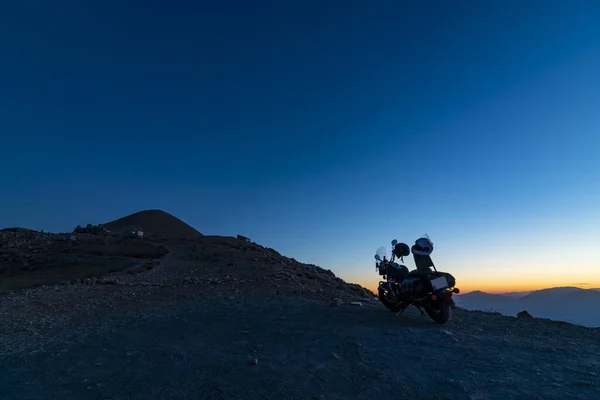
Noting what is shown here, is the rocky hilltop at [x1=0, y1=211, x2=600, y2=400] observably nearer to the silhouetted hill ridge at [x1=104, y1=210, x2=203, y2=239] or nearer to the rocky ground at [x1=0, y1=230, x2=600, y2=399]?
the rocky ground at [x1=0, y1=230, x2=600, y2=399]

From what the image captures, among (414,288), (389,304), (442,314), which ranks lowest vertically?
(442,314)

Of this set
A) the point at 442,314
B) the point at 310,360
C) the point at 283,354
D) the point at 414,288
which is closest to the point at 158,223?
the point at 414,288

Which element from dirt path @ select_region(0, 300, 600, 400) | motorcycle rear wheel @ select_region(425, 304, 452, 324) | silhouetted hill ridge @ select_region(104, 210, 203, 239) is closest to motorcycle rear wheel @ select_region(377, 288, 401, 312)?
dirt path @ select_region(0, 300, 600, 400)

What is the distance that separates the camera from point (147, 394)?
6395 mm

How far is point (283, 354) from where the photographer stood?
26.8ft

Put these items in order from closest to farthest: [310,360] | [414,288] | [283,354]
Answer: [310,360] → [283,354] → [414,288]

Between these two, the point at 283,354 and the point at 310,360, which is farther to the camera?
the point at 283,354

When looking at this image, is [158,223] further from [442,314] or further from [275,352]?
[275,352]

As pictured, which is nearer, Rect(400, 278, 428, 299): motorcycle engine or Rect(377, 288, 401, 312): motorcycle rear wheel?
Rect(400, 278, 428, 299): motorcycle engine

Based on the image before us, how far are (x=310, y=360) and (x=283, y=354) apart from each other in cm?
68

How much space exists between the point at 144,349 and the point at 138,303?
7302 mm

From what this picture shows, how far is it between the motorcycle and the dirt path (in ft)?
1.71

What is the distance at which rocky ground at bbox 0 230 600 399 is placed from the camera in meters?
6.41

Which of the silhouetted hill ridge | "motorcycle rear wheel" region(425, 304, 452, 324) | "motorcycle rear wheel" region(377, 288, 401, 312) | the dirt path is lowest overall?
the dirt path
